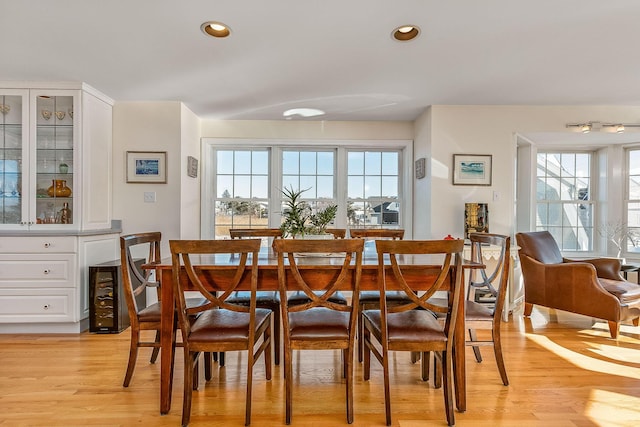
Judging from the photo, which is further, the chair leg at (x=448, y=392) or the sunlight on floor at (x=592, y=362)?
the sunlight on floor at (x=592, y=362)

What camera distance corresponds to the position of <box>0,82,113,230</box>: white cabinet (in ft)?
10.3

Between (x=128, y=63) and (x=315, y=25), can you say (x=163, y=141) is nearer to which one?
(x=128, y=63)

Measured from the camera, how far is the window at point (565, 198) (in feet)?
15.3

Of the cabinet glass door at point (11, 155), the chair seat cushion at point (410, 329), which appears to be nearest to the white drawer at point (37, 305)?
the cabinet glass door at point (11, 155)

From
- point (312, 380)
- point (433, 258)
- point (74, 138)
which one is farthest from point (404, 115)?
point (74, 138)

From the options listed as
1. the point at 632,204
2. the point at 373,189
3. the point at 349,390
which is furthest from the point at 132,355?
the point at 632,204

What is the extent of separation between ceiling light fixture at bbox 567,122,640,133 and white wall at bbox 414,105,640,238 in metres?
0.06

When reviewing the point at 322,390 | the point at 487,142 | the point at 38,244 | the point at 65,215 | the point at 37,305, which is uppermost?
the point at 487,142

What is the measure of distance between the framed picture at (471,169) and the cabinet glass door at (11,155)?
424cm

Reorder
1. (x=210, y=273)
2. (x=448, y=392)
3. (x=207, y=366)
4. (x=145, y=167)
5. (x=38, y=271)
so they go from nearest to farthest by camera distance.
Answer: (x=448, y=392) → (x=210, y=273) → (x=207, y=366) → (x=38, y=271) → (x=145, y=167)

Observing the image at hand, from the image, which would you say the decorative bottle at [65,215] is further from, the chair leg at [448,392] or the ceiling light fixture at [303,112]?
the chair leg at [448,392]

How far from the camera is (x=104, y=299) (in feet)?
10.1

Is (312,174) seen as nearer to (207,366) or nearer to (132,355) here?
(207,366)

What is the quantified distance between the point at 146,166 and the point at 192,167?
1.62 feet
